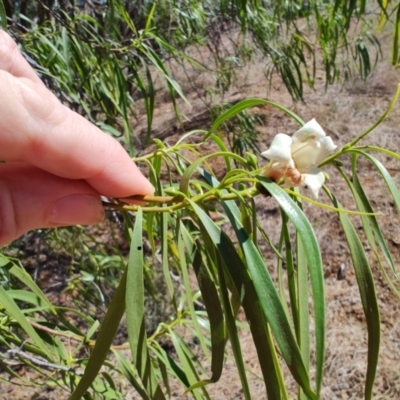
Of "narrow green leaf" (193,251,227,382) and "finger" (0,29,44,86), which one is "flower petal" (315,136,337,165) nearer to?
"narrow green leaf" (193,251,227,382)

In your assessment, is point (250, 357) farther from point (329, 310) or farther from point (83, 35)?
point (83, 35)

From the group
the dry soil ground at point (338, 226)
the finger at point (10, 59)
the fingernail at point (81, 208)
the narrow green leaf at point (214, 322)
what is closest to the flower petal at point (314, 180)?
the narrow green leaf at point (214, 322)

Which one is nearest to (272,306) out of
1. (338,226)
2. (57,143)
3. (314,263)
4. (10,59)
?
(314,263)

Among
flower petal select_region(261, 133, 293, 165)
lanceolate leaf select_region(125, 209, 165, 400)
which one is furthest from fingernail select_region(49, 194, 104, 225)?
flower petal select_region(261, 133, 293, 165)

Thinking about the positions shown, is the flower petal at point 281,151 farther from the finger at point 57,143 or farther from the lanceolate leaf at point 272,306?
the finger at point 57,143

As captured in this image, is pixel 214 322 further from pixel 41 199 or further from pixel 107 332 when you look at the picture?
pixel 41 199
